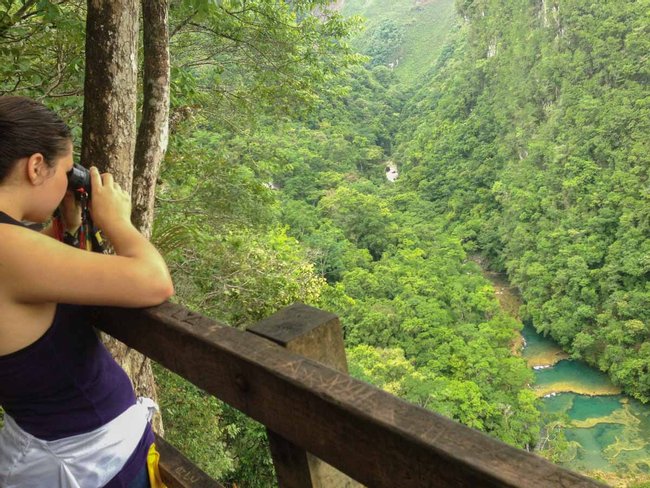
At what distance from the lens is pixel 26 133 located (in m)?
0.99

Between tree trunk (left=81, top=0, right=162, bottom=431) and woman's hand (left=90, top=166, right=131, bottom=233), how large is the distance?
0.77 metres

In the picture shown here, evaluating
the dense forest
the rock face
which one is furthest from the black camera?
the rock face

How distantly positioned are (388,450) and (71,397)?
2.40ft

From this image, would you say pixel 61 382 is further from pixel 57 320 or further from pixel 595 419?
pixel 595 419

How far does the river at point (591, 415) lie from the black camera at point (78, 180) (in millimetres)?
18893

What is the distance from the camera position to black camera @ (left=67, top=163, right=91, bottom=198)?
1.17 meters

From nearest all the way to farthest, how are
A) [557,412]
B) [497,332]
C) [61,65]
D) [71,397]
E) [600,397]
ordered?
1. [71,397]
2. [61,65]
3. [557,412]
4. [600,397]
5. [497,332]

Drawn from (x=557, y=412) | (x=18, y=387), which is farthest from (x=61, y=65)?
(x=557, y=412)

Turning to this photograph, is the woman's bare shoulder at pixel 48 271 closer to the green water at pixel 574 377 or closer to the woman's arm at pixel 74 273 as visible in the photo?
the woman's arm at pixel 74 273

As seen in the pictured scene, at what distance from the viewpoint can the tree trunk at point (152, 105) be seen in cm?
289

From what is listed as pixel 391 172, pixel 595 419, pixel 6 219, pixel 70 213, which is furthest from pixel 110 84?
pixel 391 172

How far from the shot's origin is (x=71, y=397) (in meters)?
1.06

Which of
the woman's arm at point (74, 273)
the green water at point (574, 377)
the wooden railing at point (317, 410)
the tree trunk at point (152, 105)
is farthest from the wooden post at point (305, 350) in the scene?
the green water at point (574, 377)

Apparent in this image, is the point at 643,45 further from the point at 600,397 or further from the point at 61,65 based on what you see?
the point at 61,65
